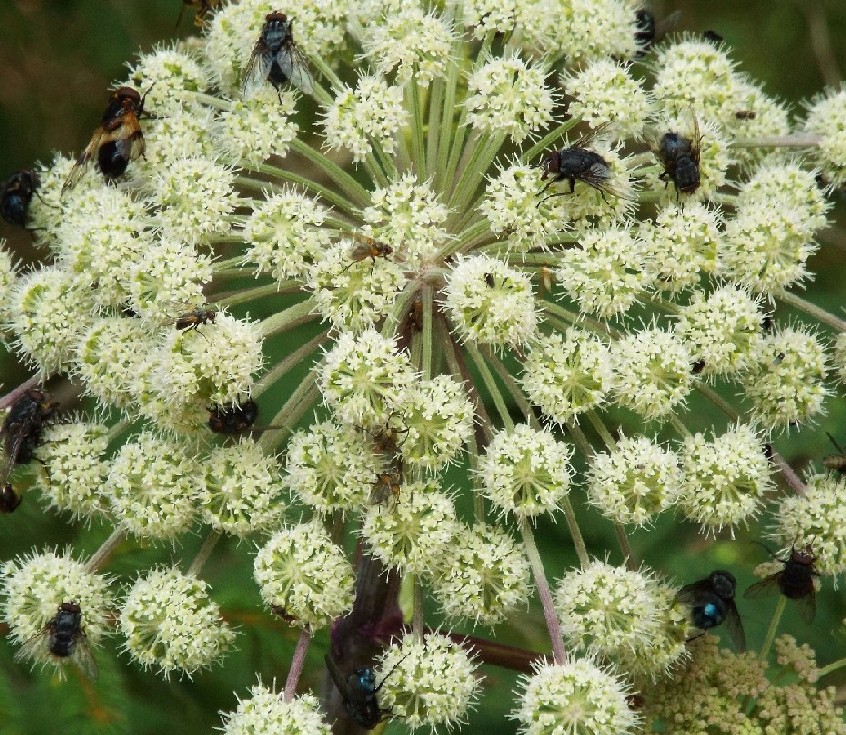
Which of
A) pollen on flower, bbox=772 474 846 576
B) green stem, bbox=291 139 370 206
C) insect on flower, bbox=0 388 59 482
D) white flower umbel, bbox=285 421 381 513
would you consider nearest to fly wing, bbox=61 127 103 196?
green stem, bbox=291 139 370 206

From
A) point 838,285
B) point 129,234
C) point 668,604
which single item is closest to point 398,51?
point 129,234

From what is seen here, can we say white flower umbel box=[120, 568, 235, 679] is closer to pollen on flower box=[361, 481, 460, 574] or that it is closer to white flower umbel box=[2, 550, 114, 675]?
white flower umbel box=[2, 550, 114, 675]

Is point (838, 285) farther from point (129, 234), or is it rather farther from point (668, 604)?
point (129, 234)

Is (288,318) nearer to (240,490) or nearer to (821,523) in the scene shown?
(240,490)

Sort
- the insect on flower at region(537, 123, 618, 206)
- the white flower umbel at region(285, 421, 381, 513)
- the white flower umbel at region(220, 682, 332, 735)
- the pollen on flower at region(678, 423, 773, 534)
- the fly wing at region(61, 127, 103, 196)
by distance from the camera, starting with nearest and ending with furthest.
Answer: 1. the white flower umbel at region(220, 682, 332, 735)
2. the white flower umbel at region(285, 421, 381, 513)
3. the insect on flower at region(537, 123, 618, 206)
4. the pollen on flower at region(678, 423, 773, 534)
5. the fly wing at region(61, 127, 103, 196)

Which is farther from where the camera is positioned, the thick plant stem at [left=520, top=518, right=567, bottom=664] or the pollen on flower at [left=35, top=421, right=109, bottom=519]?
the pollen on flower at [left=35, top=421, right=109, bottom=519]

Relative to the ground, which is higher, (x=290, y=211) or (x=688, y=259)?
(x=290, y=211)
